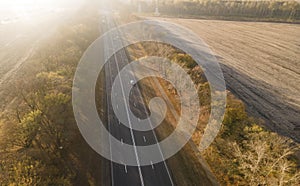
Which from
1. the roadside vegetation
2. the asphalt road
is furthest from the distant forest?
the roadside vegetation

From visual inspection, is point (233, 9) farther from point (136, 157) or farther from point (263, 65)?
point (136, 157)

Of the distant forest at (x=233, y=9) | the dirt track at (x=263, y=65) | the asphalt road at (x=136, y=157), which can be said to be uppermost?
the distant forest at (x=233, y=9)

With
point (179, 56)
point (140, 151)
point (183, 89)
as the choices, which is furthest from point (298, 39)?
point (140, 151)

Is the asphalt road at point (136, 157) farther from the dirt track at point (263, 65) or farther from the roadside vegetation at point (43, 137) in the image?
the dirt track at point (263, 65)

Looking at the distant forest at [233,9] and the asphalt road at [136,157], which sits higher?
the distant forest at [233,9]

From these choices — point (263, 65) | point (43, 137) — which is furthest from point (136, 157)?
point (263, 65)

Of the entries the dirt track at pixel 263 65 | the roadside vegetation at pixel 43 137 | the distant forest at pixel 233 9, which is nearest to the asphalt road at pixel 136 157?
the roadside vegetation at pixel 43 137
